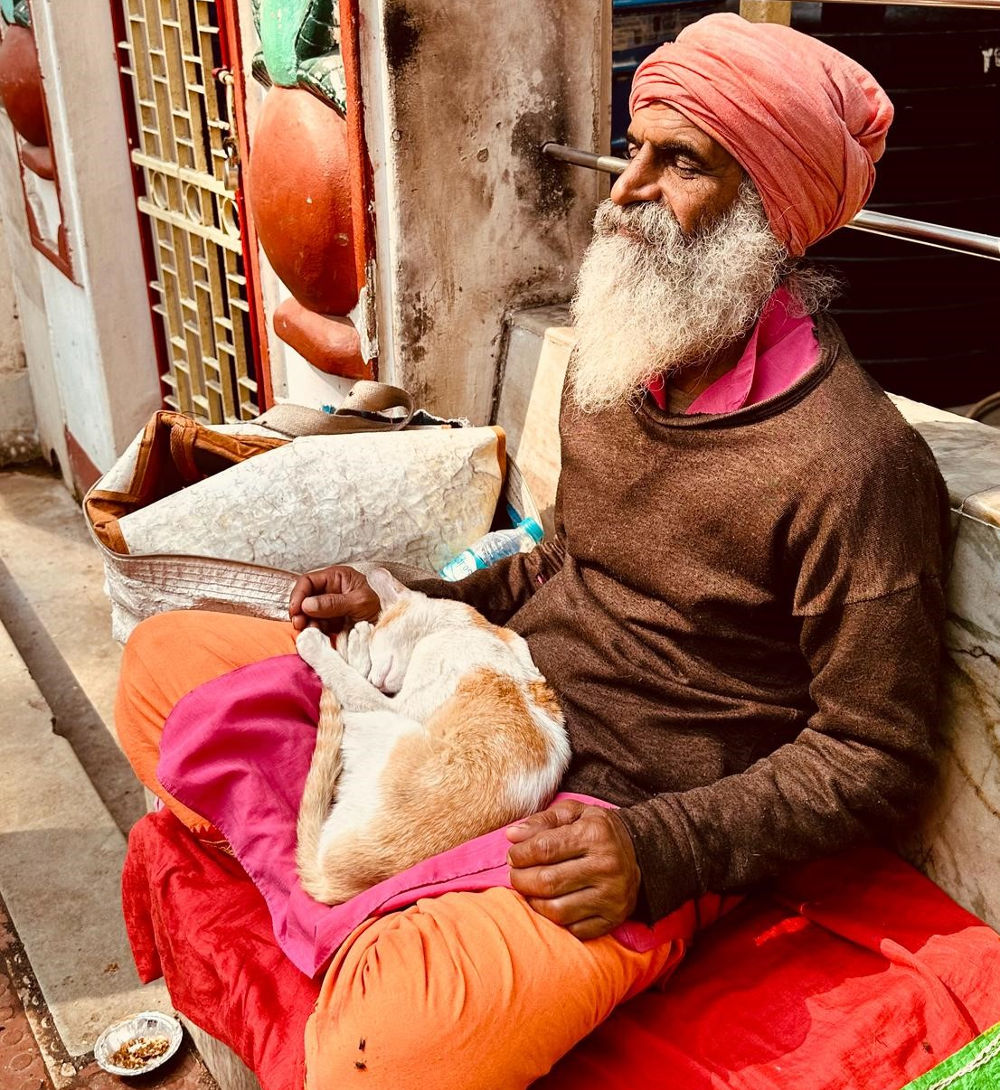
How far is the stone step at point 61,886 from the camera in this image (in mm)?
2613

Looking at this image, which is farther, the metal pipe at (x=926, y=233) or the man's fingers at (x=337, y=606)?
the man's fingers at (x=337, y=606)

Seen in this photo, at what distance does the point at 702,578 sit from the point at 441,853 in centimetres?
60

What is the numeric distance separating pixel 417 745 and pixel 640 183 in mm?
1011

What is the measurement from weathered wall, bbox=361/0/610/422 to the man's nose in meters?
0.98

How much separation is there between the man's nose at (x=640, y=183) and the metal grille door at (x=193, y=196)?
232cm

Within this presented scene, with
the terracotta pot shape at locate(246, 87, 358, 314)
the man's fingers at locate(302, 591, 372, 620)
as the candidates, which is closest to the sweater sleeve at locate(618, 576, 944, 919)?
the man's fingers at locate(302, 591, 372, 620)

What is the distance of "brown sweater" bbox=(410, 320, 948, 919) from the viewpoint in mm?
1647

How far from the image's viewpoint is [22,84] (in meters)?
5.04

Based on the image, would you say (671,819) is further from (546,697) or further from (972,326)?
(972,326)

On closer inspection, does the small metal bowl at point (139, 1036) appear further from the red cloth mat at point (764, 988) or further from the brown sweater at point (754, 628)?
the brown sweater at point (754, 628)

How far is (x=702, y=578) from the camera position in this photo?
1.84 metres

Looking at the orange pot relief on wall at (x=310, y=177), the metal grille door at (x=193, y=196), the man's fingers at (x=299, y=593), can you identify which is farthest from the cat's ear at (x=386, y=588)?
the metal grille door at (x=193, y=196)

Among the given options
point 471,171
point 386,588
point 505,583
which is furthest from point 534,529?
point 471,171

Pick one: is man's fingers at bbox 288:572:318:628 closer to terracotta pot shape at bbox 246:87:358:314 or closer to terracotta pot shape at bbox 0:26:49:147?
terracotta pot shape at bbox 246:87:358:314
